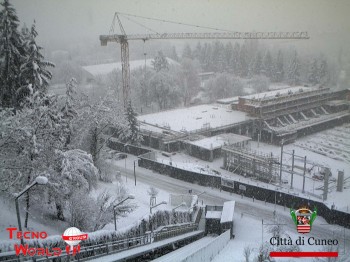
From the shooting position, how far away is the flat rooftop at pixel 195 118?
3484cm

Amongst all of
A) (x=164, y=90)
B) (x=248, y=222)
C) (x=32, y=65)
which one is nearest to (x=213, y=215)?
(x=248, y=222)

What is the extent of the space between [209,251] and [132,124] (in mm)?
20524

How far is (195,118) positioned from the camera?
3762 centimetres

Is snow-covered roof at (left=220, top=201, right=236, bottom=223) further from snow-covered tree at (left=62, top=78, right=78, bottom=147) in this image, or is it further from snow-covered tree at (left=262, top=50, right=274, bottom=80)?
snow-covered tree at (left=262, top=50, right=274, bottom=80)

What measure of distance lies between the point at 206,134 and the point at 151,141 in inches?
202

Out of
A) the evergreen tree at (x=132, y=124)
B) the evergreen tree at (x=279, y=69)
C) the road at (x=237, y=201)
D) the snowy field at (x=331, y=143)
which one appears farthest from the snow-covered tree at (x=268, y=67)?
the road at (x=237, y=201)

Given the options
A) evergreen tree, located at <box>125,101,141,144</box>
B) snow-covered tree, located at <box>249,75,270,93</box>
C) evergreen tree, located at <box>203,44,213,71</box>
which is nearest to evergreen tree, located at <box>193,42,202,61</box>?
evergreen tree, located at <box>203,44,213,71</box>

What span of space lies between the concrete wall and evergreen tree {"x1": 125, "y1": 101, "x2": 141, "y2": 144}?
17.3 m

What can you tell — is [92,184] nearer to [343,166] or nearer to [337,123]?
[343,166]

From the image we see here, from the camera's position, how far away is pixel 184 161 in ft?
96.8

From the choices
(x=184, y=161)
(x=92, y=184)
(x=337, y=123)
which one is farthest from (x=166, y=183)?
(x=337, y=123)

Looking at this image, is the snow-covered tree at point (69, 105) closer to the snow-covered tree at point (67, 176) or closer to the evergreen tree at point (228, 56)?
the snow-covered tree at point (67, 176)

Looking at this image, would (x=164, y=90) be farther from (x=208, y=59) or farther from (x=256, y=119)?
(x=208, y=59)

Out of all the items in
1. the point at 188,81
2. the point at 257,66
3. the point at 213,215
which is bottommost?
the point at 213,215
